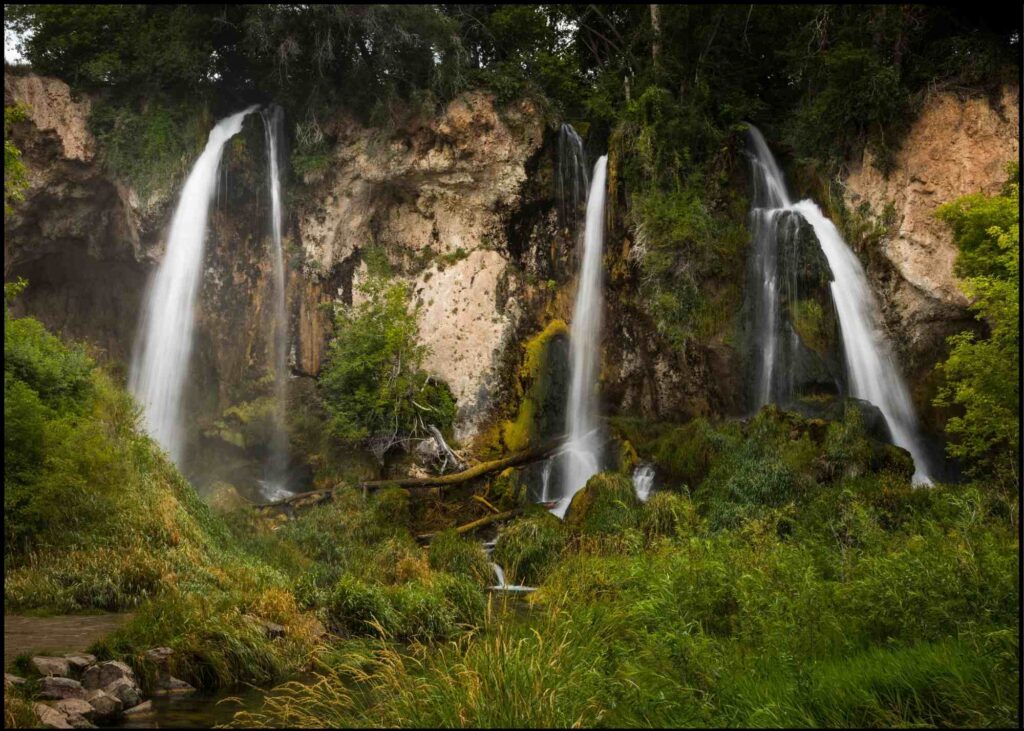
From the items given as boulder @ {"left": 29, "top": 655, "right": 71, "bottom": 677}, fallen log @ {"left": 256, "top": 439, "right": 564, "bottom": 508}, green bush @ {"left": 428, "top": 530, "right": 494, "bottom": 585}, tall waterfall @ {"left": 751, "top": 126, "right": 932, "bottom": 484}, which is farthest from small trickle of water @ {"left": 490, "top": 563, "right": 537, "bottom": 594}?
tall waterfall @ {"left": 751, "top": 126, "right": 932, "bottom": 484}

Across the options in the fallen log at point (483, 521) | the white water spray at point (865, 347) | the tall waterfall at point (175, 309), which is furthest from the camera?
the tall waterfall at point (175, 309)

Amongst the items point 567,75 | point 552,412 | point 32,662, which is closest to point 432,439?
point 552,412

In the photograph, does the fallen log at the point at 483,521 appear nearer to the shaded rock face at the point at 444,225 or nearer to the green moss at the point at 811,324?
the shaded rock face at the point at 444,225

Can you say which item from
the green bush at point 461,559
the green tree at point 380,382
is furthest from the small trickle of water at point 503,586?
the green tree at point 380,382

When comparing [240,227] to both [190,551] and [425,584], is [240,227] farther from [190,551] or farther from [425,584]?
[425,584]

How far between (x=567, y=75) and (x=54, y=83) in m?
18.4

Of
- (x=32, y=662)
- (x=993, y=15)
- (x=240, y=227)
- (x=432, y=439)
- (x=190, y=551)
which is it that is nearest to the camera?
(x=32, y=662)

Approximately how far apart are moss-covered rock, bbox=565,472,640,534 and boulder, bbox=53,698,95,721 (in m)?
11.6

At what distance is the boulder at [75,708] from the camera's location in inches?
313

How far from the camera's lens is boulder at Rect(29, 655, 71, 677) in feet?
29.0

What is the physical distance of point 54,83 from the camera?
29.0 meters

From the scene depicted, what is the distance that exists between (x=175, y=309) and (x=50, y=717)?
24.0 meters

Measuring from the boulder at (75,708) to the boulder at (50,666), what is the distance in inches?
30.6

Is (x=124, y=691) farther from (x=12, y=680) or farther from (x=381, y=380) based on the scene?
(x=381, y=380)
